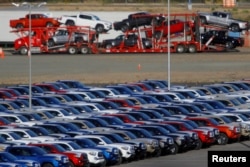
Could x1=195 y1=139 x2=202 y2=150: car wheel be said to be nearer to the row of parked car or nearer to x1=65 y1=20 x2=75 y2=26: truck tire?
the row of parked car

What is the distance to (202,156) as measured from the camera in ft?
128

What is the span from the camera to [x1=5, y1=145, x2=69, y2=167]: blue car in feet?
108

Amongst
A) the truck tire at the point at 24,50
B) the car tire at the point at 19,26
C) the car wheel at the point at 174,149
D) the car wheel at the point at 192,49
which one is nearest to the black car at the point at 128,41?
the car wheel at the point at 192,49

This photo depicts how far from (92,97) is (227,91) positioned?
7886 mm

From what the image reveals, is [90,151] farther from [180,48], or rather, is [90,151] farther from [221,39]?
[221,39]

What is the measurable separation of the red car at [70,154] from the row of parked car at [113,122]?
1.2 inches

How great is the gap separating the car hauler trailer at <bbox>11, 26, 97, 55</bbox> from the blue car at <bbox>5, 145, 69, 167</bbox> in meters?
52.6

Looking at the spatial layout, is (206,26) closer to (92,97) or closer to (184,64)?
(184,64)

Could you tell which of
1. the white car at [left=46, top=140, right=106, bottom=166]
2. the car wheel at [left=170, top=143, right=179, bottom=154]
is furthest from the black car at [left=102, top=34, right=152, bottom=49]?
the white car at [left=46, top=140, right=106, bottom=166]

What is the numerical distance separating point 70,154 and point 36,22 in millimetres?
56892

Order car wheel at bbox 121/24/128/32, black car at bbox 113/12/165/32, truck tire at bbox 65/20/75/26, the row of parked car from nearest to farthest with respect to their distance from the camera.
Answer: the row of parked car, black car at bbox 113/12/165/32, car wheel at bbox 121/24/128/32, truck tire at bbox 65/20/75/26

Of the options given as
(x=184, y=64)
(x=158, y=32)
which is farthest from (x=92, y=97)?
(x=158, y=32)

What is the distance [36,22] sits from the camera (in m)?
90.8

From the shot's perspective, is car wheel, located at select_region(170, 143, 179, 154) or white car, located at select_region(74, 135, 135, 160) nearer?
white car, located at select_region(74, 135, 135, 160)
